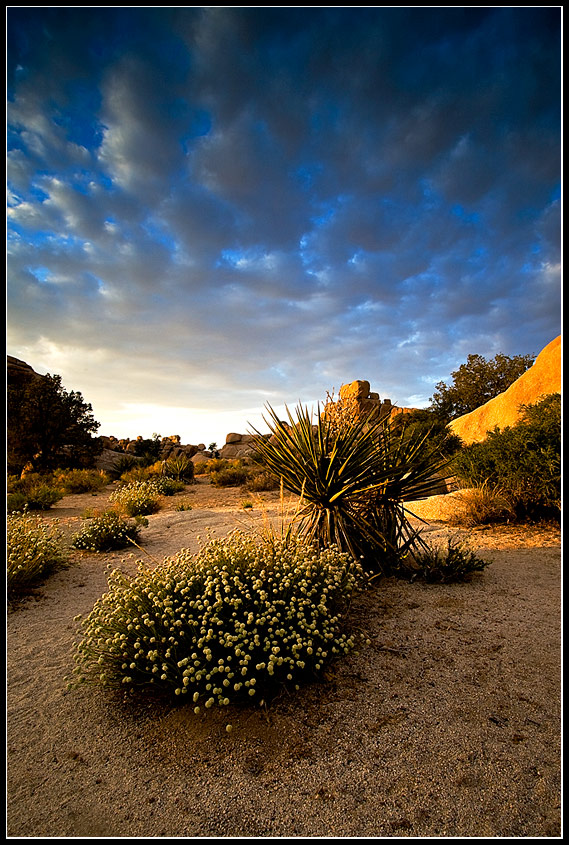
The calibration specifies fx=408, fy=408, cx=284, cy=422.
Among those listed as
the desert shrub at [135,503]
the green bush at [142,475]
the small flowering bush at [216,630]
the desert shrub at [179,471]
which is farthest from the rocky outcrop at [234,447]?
the small flowering bush at [216,630]

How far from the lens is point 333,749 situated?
2422 millimetres

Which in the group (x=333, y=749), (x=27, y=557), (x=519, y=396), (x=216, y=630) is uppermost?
(x=519, y=396)

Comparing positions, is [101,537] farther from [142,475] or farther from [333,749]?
[142,475]

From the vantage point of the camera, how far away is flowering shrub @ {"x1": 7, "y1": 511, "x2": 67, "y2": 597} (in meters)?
5.43

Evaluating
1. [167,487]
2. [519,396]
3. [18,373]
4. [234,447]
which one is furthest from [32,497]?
[234,447]

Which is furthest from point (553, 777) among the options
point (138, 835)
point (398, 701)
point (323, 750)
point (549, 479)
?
point (549, 479)

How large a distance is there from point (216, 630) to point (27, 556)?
4040mm

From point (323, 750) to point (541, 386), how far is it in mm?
21651

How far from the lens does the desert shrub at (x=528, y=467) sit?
8023mm

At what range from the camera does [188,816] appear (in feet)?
6.63

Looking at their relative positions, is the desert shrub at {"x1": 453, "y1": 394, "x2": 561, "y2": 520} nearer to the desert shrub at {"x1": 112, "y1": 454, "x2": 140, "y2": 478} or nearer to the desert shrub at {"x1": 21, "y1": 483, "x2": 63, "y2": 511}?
the desert shrub at {"x1": 21, "y1": 483, "x2": 63, "y2": 511}

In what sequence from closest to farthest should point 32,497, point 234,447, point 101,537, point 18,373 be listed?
point 101,537, point 32,497, point 18,373, point 234,447

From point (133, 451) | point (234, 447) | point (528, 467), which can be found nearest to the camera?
point (528, 467)

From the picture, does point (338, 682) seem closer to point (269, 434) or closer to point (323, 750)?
point (323, 750)
